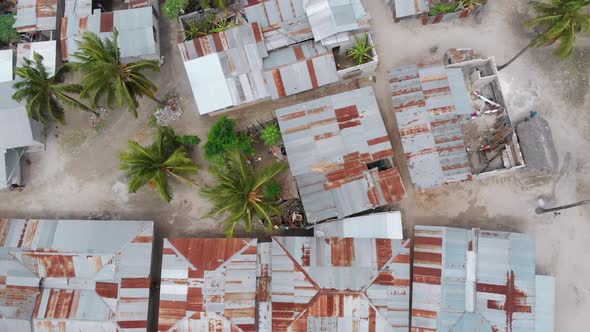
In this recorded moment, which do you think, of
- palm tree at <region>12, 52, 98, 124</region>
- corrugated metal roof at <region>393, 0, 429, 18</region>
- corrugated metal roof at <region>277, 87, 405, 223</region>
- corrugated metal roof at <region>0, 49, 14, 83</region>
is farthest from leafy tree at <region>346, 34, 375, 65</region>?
corrugated metal roof at <region>0, 49, 14, 83</region>

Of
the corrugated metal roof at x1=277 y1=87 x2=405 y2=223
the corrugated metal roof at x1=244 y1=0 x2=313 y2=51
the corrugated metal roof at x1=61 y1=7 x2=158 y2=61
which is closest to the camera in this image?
the corrugated metal roof at x1=277 y1=87 x2=405 y2=223

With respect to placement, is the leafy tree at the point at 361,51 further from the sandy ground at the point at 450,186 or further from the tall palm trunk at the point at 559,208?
the tall palm trunk at the point at 559,208

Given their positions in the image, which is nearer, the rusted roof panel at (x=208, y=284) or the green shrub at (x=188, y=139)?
the rusted roof panel at (x=208, y=284)

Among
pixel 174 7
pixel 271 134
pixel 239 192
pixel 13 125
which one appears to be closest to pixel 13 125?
pixel 13 125

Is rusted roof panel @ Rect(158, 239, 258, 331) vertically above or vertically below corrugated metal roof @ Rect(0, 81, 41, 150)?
below

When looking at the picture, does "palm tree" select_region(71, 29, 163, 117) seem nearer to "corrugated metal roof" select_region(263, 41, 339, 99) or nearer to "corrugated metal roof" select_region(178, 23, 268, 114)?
"corrugated metal roof" select_region(178, 23, 268, 114)

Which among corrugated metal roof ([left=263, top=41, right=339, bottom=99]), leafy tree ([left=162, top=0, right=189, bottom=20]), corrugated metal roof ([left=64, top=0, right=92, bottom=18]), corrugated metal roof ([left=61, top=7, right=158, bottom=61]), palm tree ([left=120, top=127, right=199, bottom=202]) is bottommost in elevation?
palm tree ([left=120, top=127, right=199, bottom=202])

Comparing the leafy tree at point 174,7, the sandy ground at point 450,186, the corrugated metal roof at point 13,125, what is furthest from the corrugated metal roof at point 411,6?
the corrugated metal roof at point 13,125
